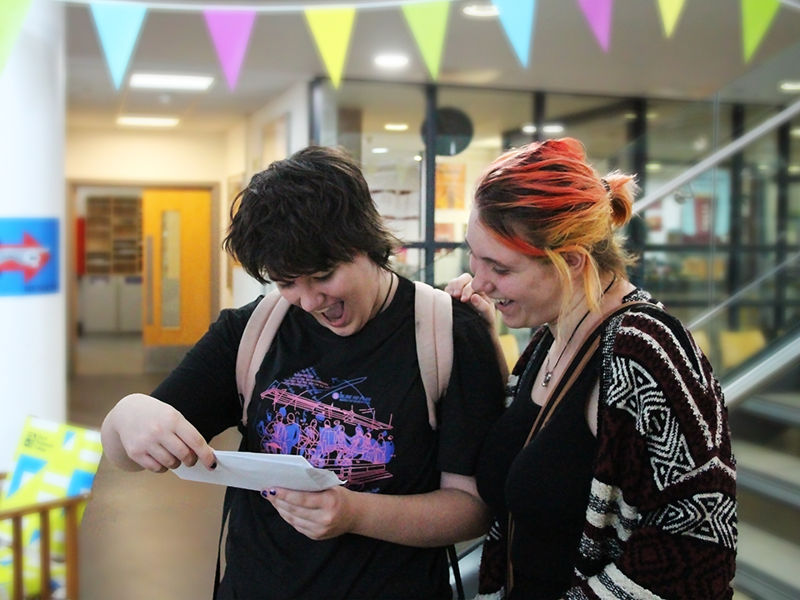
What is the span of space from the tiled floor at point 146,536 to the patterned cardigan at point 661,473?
1775 millimetres

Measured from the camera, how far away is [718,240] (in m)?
5.26

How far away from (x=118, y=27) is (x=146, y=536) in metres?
2.49

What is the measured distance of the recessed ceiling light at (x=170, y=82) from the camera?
5500 millimetres

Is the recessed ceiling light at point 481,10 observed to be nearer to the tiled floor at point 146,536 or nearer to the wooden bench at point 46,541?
the tiled floor at point 146,536

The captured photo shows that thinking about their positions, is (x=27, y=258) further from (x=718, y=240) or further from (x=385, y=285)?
(x=718, y=240)

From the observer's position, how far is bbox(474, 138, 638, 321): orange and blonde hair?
110cm

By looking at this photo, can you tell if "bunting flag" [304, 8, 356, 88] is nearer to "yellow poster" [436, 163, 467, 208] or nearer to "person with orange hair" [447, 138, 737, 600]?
"yellow poster" [436, 163, 467, 208]

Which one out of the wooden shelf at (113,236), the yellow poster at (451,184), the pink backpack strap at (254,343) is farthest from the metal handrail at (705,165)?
the wooden shelf at (113,236)

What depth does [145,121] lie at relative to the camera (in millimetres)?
7105

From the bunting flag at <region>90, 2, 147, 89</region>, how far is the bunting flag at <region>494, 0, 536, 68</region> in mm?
1698

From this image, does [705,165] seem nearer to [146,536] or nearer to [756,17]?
[756,17]

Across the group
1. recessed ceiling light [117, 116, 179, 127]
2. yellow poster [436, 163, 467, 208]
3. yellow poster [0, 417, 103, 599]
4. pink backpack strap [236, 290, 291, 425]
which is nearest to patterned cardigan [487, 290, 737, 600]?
pink backpack strap [236, 290, 291, 425]

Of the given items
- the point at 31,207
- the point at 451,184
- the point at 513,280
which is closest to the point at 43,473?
the point at 31,207

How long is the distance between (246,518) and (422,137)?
5.41 meters
